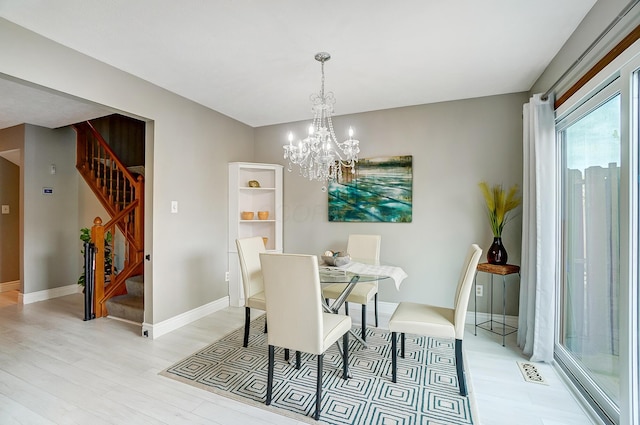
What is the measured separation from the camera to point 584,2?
186 cm

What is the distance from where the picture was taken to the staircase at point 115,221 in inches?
148

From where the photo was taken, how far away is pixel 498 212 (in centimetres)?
312

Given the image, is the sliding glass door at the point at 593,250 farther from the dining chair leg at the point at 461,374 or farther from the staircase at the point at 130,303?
the staircase at the point at 130,303

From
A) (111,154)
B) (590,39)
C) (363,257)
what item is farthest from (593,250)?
(111,154)

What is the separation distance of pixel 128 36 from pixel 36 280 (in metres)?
4.15

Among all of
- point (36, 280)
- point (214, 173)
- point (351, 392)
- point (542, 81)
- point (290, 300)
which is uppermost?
point (542, 81)

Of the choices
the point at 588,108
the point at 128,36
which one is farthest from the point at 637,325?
the point at 128,36

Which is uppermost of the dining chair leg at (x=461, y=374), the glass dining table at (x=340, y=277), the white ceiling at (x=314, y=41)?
the white ceiling at (x=314, y=41)

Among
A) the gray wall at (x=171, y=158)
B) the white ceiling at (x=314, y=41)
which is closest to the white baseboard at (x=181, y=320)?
the gray wall at (x=171, y=158)

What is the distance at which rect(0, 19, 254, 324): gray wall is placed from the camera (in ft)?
7.43

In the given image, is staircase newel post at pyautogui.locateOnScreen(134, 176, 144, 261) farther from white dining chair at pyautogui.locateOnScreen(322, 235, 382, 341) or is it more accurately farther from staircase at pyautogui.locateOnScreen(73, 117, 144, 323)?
white dining chair at pyautogui.locateOnScreen(322, 235, 382, 341)

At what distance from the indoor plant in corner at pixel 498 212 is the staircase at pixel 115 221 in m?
3.91

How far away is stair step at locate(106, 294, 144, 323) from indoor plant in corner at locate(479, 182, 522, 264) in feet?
12.8

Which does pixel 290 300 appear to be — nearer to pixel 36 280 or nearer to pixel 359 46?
pixel 359 46
